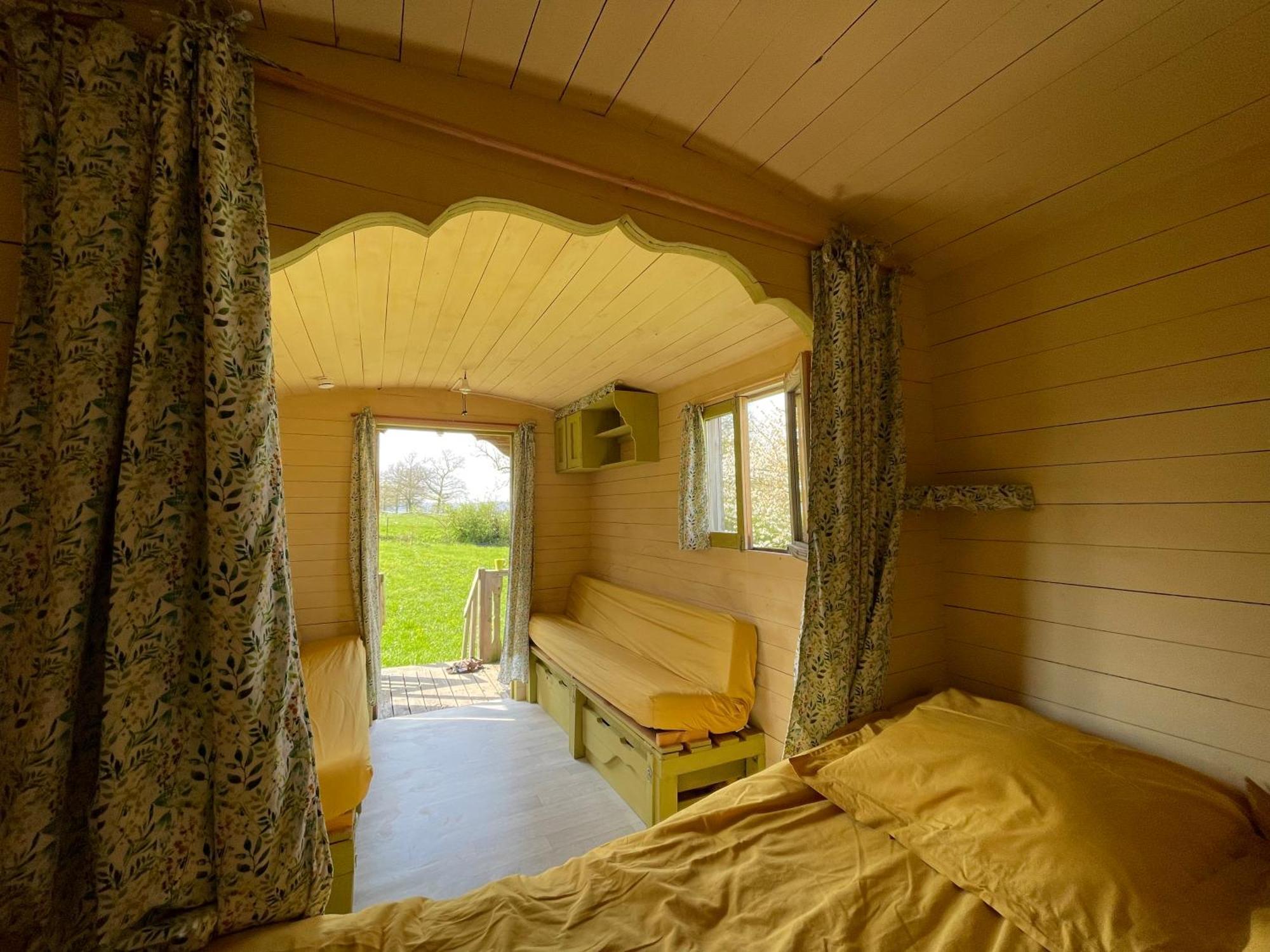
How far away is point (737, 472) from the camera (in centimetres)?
293

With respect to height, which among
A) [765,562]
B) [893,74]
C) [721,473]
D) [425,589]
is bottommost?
[425,589]

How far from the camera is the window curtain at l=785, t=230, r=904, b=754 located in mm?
1659

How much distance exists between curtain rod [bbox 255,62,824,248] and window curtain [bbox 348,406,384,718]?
11.0 feet

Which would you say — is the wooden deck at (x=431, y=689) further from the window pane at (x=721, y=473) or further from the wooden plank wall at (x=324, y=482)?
the window pane at (x=721, y=473)

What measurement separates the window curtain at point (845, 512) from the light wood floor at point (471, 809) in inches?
58.9

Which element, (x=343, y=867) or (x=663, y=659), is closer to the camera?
(x=343, y=867)

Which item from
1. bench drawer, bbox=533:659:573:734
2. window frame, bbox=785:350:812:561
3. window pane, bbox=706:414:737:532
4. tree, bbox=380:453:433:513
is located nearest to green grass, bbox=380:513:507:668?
tree, bbox=380:453:433:513

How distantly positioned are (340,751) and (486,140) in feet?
7.78

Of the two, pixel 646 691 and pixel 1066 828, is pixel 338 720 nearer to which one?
pixel 646 691

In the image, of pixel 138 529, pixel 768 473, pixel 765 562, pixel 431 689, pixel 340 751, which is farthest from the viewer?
pixel 431 689

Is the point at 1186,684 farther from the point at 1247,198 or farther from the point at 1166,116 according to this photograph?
the point at 1166,116

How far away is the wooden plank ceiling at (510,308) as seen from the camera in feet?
5.76

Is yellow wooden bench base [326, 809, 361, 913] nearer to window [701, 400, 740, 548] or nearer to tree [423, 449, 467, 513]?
window [701, 400, 740, 548]

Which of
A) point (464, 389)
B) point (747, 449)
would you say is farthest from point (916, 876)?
point (464, 389)
